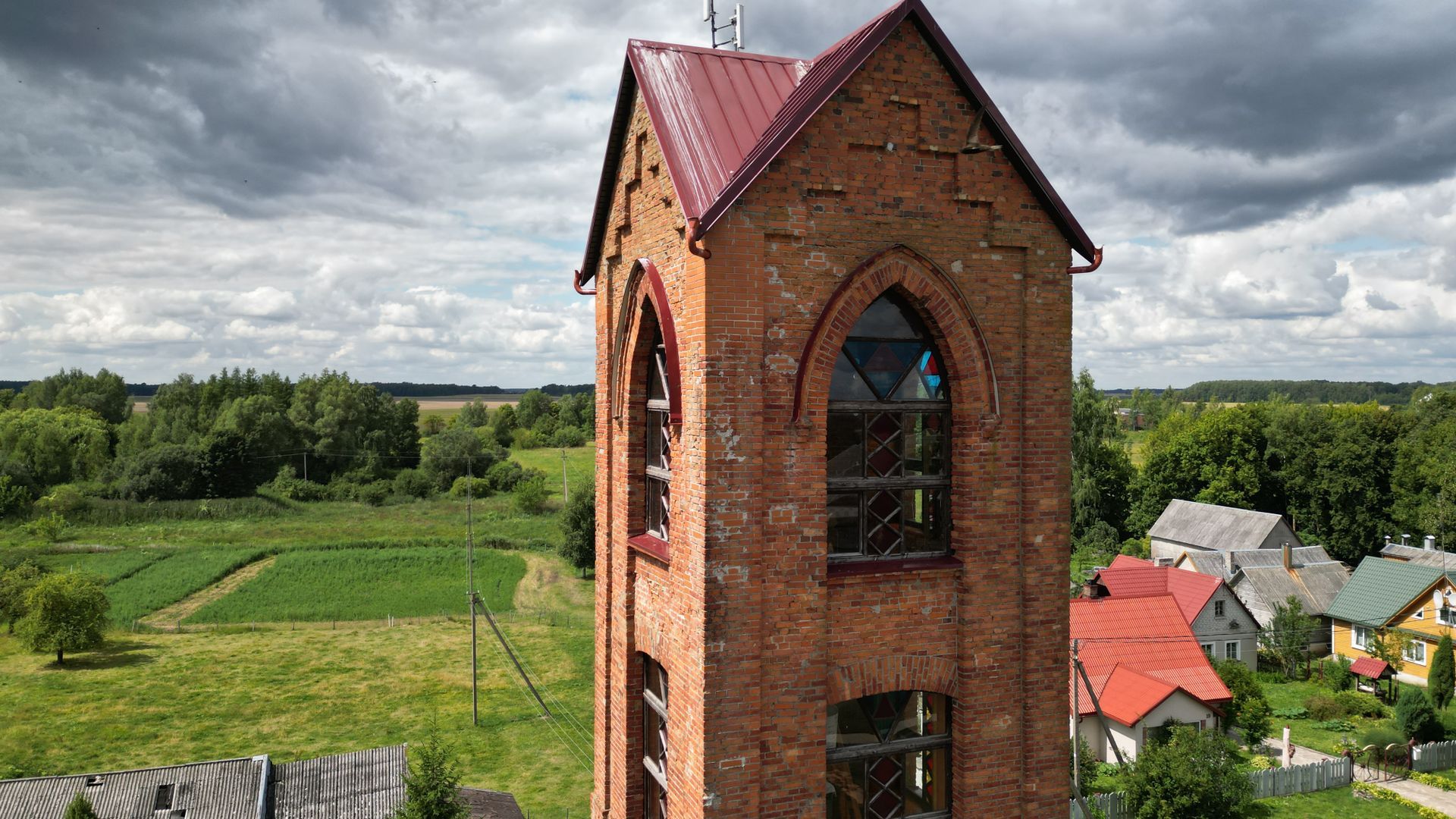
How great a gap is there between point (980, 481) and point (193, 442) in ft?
275

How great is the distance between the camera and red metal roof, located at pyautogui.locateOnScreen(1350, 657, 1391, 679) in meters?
34.9

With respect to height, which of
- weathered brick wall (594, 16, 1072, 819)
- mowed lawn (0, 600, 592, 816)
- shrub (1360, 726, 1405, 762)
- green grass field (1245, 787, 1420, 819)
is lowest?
green grass field (1245, 787, 1420, 819)

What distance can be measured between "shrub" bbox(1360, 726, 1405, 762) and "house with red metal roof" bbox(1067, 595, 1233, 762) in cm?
500

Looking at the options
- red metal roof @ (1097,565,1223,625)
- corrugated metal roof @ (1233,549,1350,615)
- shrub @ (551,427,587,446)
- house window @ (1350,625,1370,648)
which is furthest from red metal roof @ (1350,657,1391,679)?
shrub @ (551,427,587,446)

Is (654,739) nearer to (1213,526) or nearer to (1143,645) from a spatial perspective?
(1143,645)

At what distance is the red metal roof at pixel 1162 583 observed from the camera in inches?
1294

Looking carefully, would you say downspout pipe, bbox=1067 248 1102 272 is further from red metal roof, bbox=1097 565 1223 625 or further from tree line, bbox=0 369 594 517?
tree line, bbox=0 369 594 517

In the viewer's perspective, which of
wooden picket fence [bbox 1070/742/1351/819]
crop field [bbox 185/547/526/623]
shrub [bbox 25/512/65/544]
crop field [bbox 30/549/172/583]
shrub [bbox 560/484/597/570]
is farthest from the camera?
shrub [bbox 25/512/65/544]

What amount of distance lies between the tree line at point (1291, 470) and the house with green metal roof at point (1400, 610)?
13.6m

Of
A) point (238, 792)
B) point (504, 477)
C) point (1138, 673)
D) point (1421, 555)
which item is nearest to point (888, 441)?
point (238, 792)

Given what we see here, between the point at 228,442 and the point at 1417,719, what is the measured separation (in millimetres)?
80438

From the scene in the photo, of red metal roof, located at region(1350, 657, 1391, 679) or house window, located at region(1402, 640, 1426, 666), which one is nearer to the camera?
red metal roof, located at region(1350, 657, 1391, 679)

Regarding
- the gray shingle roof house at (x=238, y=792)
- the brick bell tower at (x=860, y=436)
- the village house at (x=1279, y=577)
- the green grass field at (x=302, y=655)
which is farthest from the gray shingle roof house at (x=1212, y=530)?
the brick bell tower at (x=860, y=436)

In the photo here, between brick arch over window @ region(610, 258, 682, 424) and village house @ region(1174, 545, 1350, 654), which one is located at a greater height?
brick arch over window @ region(610, 258, 682, 424)
